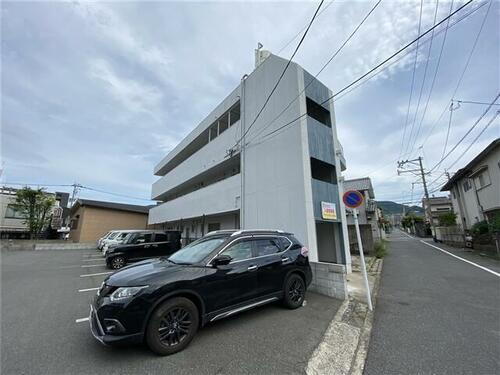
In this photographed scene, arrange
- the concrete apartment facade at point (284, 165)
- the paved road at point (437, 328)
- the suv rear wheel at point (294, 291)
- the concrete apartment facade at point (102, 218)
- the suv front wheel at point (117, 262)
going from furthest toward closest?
the concrete apartment facade at point (102, 218)
the suv front wheel at point (117, 262)
the concrete apartment facade at point (284, 165)
the suv rear wheel at point (294, 291)
the paved road at point (437, 328)

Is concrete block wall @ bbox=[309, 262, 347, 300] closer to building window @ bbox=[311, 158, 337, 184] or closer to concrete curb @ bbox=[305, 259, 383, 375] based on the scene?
concrete curb @ bbox=[305, 259, 383, 375]

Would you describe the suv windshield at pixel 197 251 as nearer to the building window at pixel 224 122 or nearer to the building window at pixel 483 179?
the building window at pixel 224 122

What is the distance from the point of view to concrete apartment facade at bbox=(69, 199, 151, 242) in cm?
2230

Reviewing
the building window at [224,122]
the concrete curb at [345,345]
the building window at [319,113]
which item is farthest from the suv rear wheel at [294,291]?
the building window at [224,122]

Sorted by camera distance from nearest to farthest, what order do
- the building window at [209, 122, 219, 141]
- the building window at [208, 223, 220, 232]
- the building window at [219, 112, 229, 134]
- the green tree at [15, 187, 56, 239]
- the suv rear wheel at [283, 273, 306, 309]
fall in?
1. the suv rear wheel at [283, 273, 306, 309]
2. the building window at [219, 112, 229, 134]
3. the building window at [208, 223, 220, 232]
4. the building window at [209, 122, 219, 141]
5. the green tree at [15, 187, 56, 239]

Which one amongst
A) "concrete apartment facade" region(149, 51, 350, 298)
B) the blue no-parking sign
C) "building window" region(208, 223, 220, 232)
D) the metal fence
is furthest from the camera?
the metal fence

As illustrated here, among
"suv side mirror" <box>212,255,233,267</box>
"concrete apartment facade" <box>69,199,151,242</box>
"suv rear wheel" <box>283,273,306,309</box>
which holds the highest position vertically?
"concrete apartment facade" <box>69,199,151,242</box>

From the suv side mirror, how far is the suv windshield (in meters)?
0.30

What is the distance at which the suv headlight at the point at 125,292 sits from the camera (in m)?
2.94

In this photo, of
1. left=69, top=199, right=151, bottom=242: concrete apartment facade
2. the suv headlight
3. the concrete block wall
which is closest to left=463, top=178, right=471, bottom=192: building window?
the concrete block wall

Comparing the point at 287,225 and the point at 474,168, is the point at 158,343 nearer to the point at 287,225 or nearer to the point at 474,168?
the point at 287,225

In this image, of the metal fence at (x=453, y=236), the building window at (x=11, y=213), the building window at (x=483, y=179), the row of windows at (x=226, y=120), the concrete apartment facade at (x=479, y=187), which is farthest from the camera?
the building window at (x=11, y=213)

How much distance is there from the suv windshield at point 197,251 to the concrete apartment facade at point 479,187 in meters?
17.2

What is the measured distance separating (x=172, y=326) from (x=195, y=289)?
0.53m
